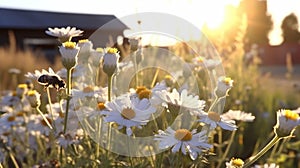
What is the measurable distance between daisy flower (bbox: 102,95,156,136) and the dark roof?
1585 cm

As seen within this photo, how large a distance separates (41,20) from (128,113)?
1814cm

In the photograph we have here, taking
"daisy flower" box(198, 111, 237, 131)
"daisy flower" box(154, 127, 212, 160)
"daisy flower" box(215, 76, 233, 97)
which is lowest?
"daisy flower" box(154, 127, 212, 160)

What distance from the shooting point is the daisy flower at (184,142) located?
1338 millimetres

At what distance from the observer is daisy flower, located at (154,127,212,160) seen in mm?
1338

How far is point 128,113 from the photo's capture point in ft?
4.62

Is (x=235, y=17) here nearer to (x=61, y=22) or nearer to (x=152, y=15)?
(x=152, y=15)

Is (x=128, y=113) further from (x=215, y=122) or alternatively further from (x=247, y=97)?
(x=247, y=97)

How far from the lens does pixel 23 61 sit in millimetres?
7922

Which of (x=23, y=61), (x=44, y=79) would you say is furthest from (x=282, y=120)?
(x=23, y=61)

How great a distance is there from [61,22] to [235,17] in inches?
407

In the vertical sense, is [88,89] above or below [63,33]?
below

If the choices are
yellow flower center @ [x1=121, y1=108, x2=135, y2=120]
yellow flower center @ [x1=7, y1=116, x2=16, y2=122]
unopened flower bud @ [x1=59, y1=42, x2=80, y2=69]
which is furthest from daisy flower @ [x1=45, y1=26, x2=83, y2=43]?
yellow flower center @ [x1=7, y1=116, x2=16, y2=122]

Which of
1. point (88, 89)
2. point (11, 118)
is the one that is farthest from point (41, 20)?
point (88, 89)

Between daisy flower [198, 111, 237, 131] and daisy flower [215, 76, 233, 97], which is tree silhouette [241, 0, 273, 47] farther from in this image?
daisy flower [198, 111, 237, 131]
